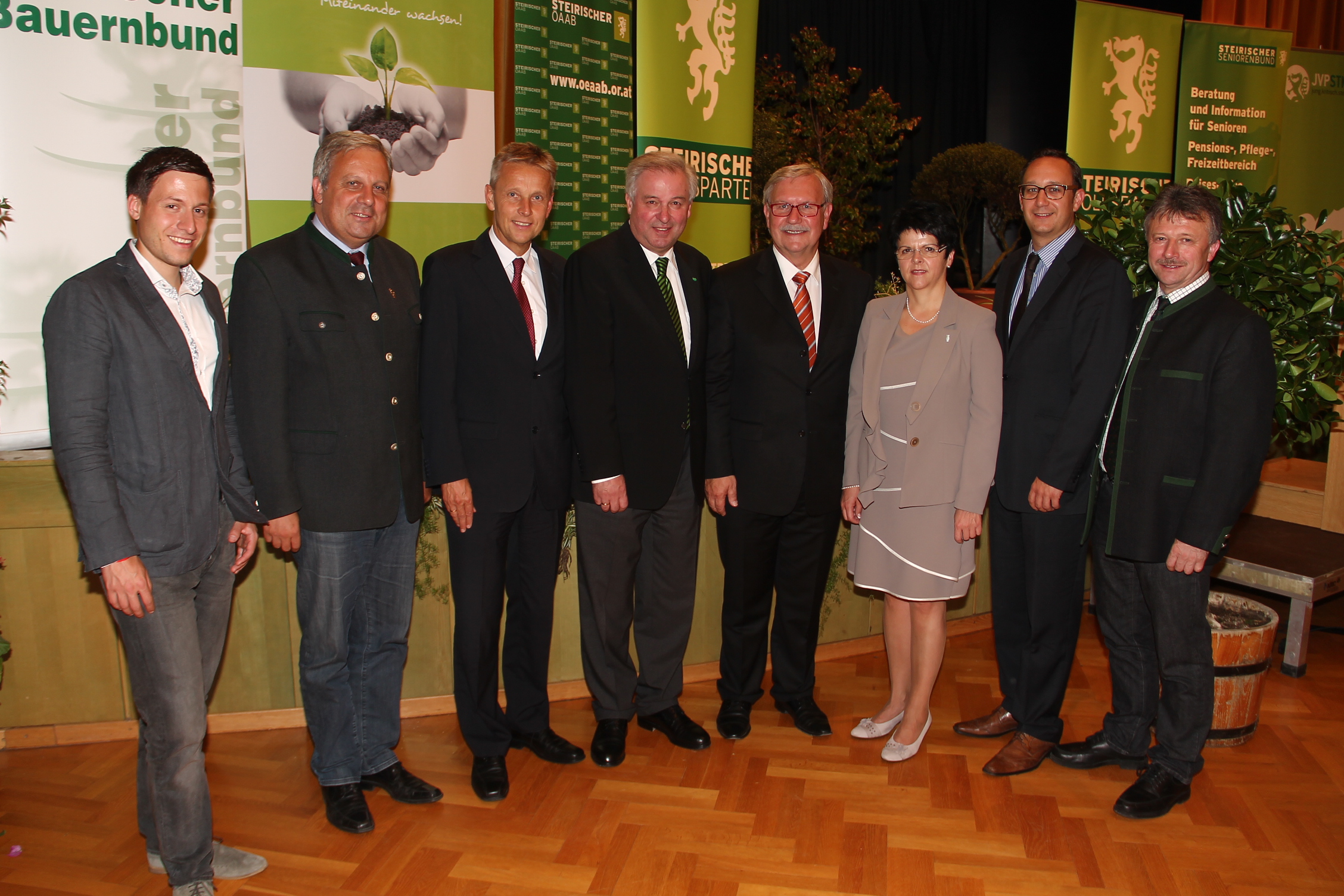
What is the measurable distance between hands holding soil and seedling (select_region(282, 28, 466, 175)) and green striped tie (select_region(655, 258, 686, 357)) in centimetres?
210

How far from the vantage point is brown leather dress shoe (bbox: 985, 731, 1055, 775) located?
3094 millimetres

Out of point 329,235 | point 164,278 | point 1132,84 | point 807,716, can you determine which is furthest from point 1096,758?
point 1132,84

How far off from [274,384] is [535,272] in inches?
33.7

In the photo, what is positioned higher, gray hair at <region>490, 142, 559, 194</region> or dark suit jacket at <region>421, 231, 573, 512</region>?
gray hair at <region>490, 142, 559, 194</region>

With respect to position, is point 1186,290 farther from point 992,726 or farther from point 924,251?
point 992,726

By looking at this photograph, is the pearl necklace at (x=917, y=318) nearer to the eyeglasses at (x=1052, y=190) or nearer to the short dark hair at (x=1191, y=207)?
the eyeglasses at (x=1052, y=190)

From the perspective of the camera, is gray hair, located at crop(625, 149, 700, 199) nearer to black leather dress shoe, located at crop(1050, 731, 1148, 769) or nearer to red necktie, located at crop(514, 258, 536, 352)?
red necktie, located at crop(514, 258, 536, 352)

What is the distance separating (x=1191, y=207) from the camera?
268 cm

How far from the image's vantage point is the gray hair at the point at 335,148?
2525 mm

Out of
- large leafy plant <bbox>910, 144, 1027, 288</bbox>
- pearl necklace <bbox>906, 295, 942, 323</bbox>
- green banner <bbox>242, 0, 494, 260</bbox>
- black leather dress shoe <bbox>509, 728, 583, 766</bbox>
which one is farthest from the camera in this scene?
large leafy plant <bbox>910, 144, 1027, 288</bbox>

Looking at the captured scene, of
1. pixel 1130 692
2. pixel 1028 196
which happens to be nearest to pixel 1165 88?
pixel 1028 196

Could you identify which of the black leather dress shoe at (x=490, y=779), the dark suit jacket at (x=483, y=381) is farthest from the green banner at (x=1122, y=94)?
the black leather dress shoe at (x=490, y=779)

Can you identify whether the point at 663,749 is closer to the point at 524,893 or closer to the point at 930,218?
the point at 524,893

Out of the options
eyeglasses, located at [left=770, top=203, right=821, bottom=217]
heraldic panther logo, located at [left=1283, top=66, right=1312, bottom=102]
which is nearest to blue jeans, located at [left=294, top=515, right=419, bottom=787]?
eyeglasses, located at [left=770, top=203, right=821, bottom=217]
